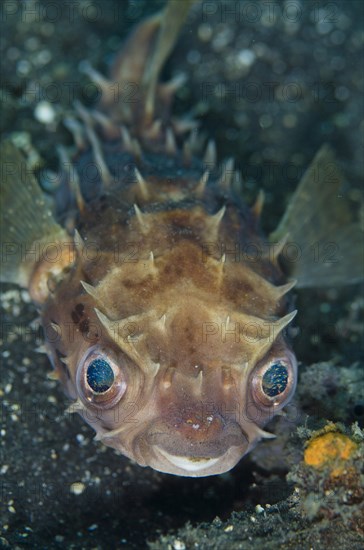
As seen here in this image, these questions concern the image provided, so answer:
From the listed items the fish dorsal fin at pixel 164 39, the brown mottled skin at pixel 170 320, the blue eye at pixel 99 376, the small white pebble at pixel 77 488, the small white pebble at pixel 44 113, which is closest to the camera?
the brown mottled skin at pixel 170 320

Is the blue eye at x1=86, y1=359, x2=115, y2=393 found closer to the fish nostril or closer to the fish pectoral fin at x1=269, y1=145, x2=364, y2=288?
the fish nostril

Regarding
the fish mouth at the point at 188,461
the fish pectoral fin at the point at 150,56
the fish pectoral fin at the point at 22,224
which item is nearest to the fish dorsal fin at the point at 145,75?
the fish pectoral fin at the point at 150,56

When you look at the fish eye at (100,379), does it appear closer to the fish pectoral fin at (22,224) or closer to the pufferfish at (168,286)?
the pufferfish at (168,286)

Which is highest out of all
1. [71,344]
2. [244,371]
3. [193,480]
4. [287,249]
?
[71,344]

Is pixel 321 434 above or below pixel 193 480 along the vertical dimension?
above

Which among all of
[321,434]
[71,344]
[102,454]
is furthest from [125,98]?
[321,434]

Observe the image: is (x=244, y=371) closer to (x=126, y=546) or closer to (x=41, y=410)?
(x=126, y=546)
